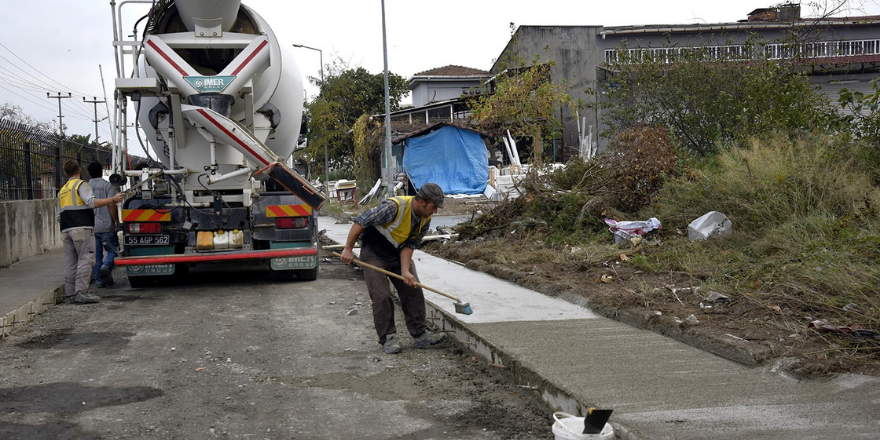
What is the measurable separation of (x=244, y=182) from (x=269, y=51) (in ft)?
5.63

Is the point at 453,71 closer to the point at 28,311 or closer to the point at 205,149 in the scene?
the point at 205,149

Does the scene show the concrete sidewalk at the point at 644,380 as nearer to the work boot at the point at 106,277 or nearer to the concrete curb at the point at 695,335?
the concrete curb at the point at 695,335

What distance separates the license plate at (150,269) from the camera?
32.2 ft

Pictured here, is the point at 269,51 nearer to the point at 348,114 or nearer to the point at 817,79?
the point at 817,79

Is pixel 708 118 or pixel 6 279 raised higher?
pixel 708 118

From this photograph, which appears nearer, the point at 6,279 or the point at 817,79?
the point at 6,279

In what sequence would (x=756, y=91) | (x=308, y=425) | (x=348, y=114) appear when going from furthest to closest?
(x=348, y=114), (x=756, y=91), (x=308, y=425)

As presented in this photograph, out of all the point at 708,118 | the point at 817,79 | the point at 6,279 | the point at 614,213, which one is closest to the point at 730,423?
the point at 614,213

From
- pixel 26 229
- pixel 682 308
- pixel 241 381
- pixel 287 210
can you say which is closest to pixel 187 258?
pixel 287 210

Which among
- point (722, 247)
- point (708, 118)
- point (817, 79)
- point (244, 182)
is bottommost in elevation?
point (722, 247)

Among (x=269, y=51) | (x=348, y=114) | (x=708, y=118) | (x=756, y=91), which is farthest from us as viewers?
(x=348, y=114)

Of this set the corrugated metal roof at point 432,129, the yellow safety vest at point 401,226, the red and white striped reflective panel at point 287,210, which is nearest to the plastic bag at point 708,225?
the yellow safety vest at point 401,226

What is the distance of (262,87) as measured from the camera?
9922mm

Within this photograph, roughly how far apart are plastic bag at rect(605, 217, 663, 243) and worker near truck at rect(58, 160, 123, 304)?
259 inches
